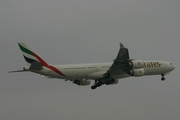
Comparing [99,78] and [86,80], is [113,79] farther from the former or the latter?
[86,80]

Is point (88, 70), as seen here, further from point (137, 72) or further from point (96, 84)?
point (137, 72)

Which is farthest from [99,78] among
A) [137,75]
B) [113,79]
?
[137,75]

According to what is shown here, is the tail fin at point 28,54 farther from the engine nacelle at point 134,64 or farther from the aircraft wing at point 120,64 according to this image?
the engine nacelle at point 134,64

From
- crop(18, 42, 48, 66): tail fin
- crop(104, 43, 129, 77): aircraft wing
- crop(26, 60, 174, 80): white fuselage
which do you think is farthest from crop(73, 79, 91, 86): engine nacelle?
crop(18, 42, 48, 66): tail fin

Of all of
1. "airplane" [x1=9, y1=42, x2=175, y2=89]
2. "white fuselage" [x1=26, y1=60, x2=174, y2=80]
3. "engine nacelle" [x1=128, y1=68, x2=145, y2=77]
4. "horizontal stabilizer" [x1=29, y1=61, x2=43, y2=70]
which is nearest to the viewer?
"horizontal stabilizer" [x1=29, y1=61, x2=43, y2=70]

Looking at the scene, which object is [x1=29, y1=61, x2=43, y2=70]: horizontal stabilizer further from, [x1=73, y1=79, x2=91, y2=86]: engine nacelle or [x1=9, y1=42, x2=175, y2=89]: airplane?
[x1=73, y1=79, x2=91, y2=86]: engine nacelle

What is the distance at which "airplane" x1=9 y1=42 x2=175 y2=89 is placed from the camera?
5709 centimetres

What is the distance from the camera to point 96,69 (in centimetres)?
6197

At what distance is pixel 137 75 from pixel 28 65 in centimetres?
1736

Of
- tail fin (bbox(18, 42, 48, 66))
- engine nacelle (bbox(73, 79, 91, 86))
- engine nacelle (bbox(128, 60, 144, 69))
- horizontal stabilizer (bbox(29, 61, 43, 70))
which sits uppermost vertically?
tail fin (bbox(18, 42, 48, 66))

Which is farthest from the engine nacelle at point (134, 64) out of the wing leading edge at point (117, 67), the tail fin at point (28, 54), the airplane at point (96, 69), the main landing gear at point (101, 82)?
the tail fin at point (28, 54)

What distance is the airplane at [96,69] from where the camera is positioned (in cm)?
5709

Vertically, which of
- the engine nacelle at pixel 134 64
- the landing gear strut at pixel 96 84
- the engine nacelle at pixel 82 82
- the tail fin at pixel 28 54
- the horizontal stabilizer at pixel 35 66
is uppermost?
the tail fin at pixel 28 54

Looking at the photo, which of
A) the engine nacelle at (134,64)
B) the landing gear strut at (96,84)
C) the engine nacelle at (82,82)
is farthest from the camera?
the engine nacelle at (82,82)
